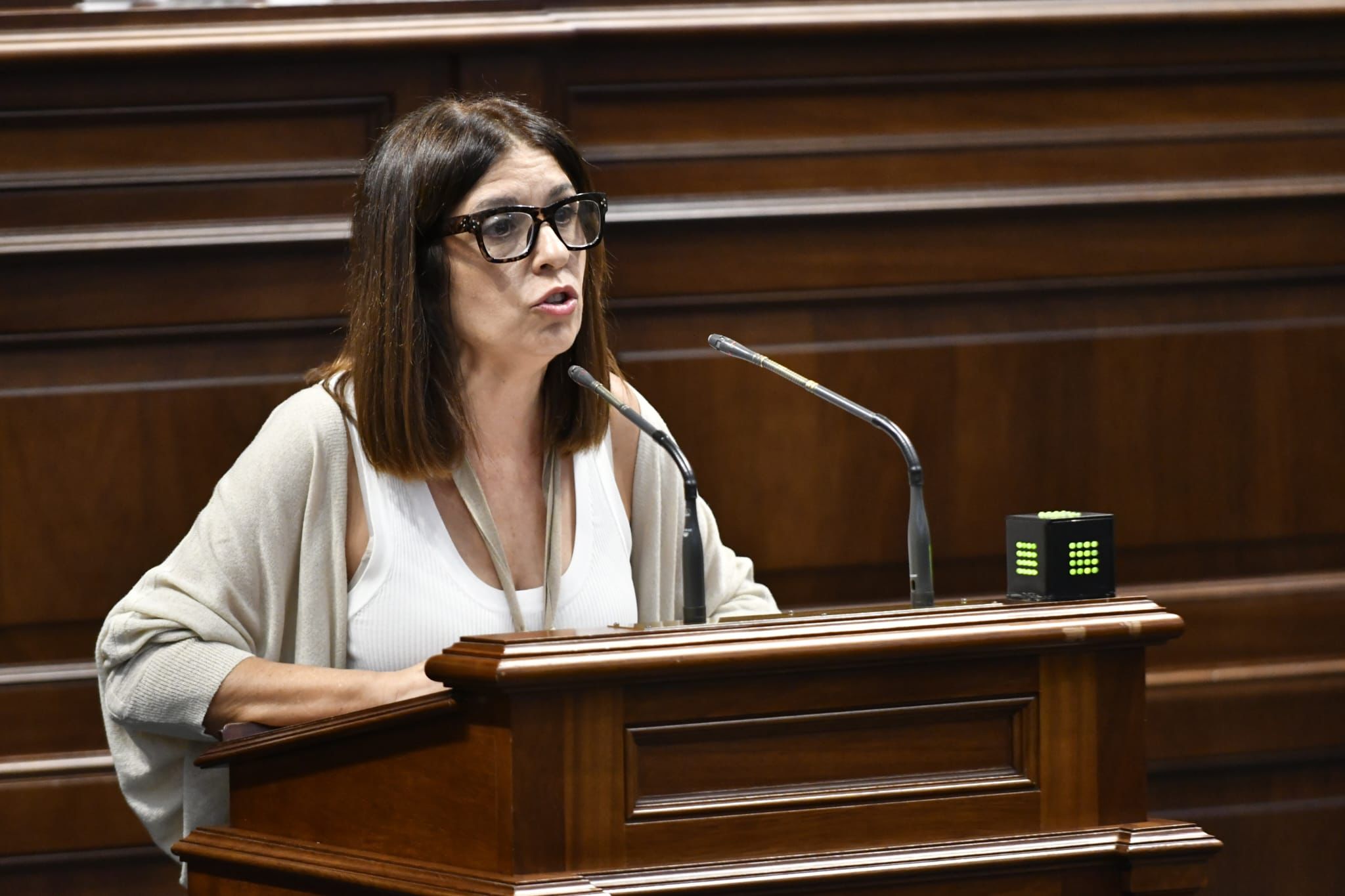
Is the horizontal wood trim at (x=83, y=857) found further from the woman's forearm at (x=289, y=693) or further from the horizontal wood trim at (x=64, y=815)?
the woman's forearm at (x=289, y=693)

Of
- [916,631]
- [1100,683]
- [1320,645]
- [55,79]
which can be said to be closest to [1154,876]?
[1100,683]

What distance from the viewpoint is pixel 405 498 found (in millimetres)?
1962

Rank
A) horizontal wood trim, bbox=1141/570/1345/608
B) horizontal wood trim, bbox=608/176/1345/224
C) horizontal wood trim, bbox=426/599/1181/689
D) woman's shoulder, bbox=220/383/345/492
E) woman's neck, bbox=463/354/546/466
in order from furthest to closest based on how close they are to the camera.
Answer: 1. horizontal wood trim, bbox=1141/570/1345/608
2. horizontal wood trim, bbox=608/176/1345/224
3. woman's neck, bbox=463/354/546/466
4. woman's shoulder, bbox=220/383/345/492
5. horizontal wood trim, bbox=426/599/1181/689

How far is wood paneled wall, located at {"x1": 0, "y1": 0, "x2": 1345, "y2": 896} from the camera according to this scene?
8.11ft

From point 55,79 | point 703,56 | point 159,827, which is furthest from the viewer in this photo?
point 703,56

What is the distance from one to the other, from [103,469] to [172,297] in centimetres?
29

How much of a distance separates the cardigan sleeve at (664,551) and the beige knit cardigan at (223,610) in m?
0.24

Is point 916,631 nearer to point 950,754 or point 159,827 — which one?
point 950,754

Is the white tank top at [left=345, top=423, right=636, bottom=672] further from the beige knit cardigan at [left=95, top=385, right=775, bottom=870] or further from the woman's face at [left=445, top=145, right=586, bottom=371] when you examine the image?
the woman's face at [left=445, top=145, right=586, bottom=371]

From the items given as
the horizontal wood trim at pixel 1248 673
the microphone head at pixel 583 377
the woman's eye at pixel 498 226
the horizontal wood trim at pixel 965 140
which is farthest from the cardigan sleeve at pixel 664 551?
the horizontal wood trim at pixel 1248 673

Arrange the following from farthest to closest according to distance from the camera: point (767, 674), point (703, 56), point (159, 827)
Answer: point (703, 56) → point (159, 827) → point (767, 674)

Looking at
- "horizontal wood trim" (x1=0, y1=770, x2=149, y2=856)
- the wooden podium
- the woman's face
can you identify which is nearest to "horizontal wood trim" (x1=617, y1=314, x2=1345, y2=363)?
the woman's face

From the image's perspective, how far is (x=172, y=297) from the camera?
98.3 inches

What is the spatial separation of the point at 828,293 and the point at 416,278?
91 centimetres
